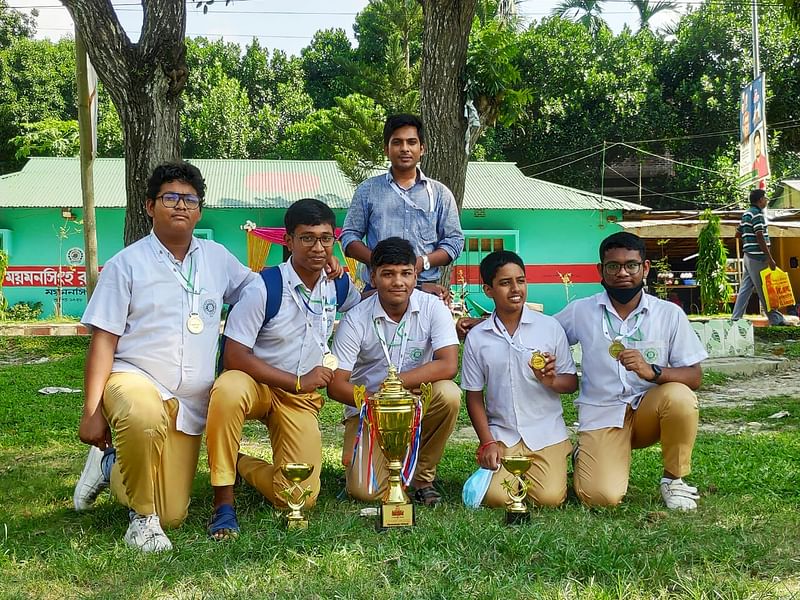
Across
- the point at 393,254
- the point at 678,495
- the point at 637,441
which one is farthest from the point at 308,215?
the point at 678,495

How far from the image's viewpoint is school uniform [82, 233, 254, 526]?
3.40m

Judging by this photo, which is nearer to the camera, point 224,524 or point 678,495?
point 224,524

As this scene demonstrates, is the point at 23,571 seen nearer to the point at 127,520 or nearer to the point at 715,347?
the point at 127,520

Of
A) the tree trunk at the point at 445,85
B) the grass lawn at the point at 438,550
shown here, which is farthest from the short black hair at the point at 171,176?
the tree trunk at the point at 445,85

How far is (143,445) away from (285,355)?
86 centimetres

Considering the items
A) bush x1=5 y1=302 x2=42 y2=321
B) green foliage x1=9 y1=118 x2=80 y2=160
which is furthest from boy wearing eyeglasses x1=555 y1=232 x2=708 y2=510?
green foliage x1=9 y1=118 x2=80 y2=160

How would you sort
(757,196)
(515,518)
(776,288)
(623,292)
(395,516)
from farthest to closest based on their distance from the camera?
1. (776,288)
2. (757,196)
3. (623,292)
4. (515,518)
5. (395,516)

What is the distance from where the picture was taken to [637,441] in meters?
4.25

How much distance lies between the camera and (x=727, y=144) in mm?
27734

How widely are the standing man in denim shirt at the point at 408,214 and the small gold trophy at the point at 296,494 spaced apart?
4.71ft

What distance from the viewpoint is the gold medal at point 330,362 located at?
12.8 ft

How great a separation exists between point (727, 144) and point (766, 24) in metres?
4.08

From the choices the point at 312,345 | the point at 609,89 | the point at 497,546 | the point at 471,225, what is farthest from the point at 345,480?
the point at 609,89

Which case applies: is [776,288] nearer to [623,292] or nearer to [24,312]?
[623,292]
